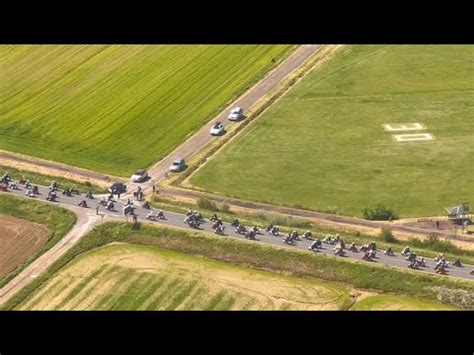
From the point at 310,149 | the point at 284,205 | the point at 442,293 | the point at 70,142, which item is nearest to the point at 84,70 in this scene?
the point at 70,142

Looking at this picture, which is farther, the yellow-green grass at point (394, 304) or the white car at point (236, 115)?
the white car at point (236, 115)

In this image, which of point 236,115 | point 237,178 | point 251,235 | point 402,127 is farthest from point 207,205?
point 402,127

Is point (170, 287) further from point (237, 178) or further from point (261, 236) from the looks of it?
point (237, 178)

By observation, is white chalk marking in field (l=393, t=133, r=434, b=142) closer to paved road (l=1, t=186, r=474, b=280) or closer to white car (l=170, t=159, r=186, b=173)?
white car (l=170, t=159, r=186, b=173)

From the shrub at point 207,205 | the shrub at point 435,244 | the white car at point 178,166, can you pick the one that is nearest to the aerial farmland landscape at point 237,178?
the shrub at point 435,244

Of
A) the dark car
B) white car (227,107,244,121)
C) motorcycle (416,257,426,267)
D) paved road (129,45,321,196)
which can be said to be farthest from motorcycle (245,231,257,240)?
white car (227,107,244,121)

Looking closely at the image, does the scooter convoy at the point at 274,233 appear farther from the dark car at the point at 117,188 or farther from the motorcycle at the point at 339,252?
the dark car at the point at 117,188

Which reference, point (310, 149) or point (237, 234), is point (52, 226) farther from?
point (310, 149)
